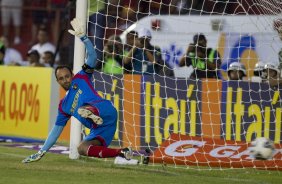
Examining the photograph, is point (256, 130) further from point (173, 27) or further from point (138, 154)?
point (173, 27)

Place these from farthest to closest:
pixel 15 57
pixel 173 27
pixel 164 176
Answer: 1. pixel 15 57
2. pixel 173 27
3. pixel 164 176

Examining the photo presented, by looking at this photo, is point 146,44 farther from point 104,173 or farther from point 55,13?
point 55,13

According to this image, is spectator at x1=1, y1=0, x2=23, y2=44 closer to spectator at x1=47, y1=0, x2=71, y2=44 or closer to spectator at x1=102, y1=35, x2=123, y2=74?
spectator at x1=47, y1=0, x2=71, y2=44

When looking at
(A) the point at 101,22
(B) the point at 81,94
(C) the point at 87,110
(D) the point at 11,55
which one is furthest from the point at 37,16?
(C) the point at 87,110

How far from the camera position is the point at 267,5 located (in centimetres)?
1406

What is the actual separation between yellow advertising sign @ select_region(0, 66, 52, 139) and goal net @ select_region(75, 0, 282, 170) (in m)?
1.31

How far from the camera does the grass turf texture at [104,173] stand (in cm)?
1184

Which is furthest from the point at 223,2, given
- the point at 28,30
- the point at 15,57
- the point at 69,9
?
the point at 28,30

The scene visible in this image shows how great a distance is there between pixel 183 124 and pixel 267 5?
8.90ft

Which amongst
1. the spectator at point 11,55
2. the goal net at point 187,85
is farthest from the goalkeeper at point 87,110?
the spectator at point 11,55

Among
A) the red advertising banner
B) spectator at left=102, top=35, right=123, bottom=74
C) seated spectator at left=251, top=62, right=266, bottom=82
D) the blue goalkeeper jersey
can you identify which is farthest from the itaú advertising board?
the blue goalkeeper jersey

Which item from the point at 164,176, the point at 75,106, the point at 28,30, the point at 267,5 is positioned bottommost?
the point at 164,176

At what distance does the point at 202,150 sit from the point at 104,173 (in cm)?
191

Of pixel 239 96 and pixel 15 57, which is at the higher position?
pixel 15 57
